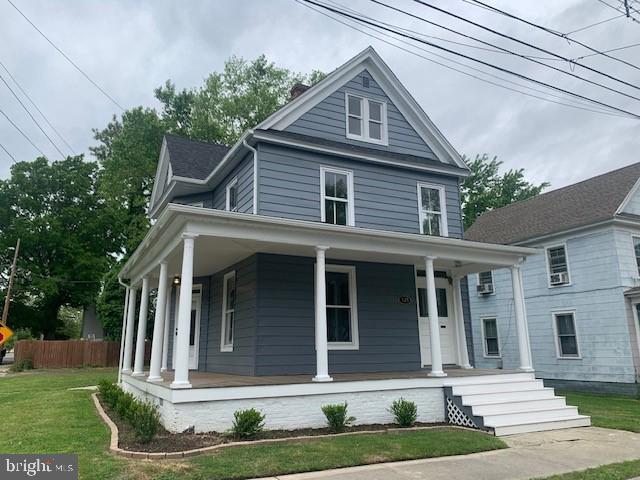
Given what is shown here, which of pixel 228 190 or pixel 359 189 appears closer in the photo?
pixel 359 189

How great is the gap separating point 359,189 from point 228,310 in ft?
14.0

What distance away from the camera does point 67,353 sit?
2388 cm

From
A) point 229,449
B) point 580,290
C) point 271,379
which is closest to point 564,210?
point 580,290

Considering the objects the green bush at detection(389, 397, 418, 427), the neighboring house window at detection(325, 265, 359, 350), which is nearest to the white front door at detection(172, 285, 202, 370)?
the neighboring house window at detection(325, 265, 359, 350)

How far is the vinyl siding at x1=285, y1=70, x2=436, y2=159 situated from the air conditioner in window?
6.86 m

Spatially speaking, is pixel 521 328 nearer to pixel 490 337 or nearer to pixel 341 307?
pixel 341 307

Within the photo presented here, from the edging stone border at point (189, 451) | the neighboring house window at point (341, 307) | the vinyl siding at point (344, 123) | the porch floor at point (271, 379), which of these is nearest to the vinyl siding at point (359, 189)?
the vinyl siding at point (344, 123)

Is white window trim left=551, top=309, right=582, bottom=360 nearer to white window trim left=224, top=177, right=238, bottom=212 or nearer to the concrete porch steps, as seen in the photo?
the concrete porch steps

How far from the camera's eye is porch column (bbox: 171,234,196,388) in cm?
685

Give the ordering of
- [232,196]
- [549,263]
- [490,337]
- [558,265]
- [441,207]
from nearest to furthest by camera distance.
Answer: [232,196] → [441,207] → [558,265] → [549,263] → [490,337]

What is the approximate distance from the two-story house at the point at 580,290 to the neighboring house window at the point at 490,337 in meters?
0.04

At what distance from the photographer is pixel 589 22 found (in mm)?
7824

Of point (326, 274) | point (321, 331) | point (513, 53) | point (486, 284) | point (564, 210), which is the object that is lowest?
point (321, 331)

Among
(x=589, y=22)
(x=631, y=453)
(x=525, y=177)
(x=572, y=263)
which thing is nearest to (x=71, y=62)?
(x=589, y=22)
